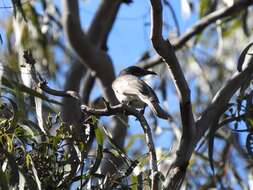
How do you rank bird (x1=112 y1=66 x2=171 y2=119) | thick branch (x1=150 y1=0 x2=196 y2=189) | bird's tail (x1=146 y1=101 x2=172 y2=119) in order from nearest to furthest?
thick branch (x1=150 y1=0 x2=196 y2=189), bird's tail (x1=146 y1=101 x2=172 y2=119), bird (x1=112 y1=66 x2=171 y2=119)

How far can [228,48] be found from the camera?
385 inches

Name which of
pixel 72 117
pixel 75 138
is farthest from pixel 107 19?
pixel 75 138

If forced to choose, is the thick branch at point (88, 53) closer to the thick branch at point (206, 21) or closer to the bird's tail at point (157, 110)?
the thick branch at point (206, 21)

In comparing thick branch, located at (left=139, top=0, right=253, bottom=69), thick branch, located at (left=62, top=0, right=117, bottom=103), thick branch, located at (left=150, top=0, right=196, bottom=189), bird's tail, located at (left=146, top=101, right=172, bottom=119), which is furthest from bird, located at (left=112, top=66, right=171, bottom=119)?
thick branch, located at (left=139, top=0, right=253, bottom=69)

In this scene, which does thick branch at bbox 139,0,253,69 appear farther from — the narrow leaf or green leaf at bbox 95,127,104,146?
green leaf at bbox 95,127,104,146

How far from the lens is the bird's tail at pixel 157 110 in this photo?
4002mm

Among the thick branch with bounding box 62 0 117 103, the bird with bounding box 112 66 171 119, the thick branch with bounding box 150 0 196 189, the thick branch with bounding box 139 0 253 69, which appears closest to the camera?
the thick branch with bounding box 150 0 196 189

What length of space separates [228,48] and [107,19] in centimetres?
348

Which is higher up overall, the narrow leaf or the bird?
the bird

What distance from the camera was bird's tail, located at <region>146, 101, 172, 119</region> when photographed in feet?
13.1

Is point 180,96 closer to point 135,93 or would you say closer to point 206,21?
point 135,93

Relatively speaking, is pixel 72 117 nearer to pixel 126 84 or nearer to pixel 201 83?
pixel 126 84

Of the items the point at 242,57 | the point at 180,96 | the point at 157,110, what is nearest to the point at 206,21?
the point at 157,110

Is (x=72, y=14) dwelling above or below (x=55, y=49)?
below
